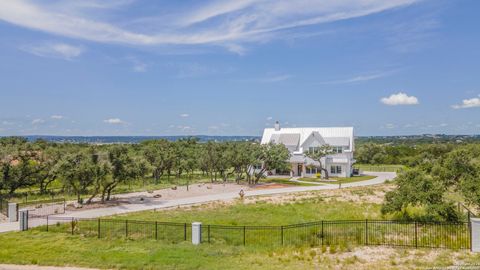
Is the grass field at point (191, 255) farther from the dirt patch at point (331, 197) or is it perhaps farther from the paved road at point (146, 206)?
the dirt patch at point (331, 197)

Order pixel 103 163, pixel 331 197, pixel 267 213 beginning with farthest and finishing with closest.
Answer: pixel 331 197 < pixel 103 163 < pixel 267 213

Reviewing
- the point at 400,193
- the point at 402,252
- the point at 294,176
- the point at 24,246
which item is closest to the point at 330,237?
the point at 402,252

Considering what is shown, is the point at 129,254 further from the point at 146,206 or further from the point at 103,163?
the point at 103,163

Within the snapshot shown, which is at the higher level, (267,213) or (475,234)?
(475,234)

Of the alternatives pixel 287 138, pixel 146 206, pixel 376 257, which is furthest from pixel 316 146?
pixel 376 257

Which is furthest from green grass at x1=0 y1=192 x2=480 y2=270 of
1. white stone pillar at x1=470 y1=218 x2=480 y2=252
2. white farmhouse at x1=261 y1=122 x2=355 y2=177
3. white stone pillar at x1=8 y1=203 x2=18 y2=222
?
white farmhouse at x1=261 y1=122 x2=355 y2=177

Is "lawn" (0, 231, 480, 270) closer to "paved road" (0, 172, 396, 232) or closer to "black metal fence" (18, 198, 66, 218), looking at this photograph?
"paved road" (0, 172, 396, 232)

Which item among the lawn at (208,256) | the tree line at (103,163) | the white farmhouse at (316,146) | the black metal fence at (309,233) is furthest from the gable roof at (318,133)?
the lawn at (208,256)
